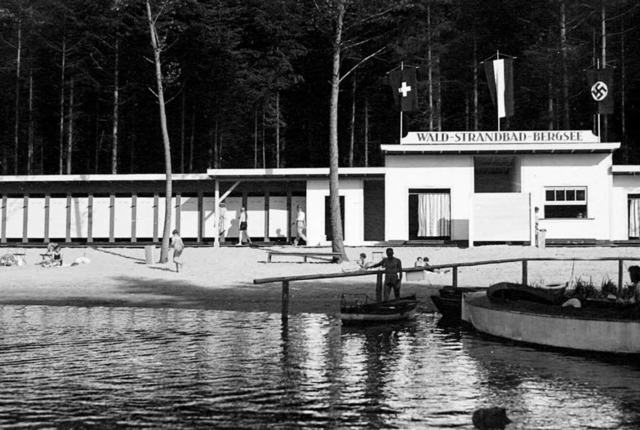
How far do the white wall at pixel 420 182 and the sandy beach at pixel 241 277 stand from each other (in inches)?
61.7

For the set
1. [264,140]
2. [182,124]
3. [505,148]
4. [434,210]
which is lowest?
[434,210]

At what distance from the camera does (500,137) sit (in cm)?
3319

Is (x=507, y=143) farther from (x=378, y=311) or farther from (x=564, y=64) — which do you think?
(x=378, y=311)

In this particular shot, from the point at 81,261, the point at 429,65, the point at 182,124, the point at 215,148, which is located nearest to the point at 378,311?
the point at 81,261

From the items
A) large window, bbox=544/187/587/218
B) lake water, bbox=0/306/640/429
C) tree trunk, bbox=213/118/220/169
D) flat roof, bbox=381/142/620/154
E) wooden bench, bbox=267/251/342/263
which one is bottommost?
lake water, bbox=0/306/640/429

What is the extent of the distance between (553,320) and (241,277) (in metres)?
13.9

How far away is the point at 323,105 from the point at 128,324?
36.7m

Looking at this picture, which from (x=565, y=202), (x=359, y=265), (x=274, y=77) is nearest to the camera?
(x=359, y=265)

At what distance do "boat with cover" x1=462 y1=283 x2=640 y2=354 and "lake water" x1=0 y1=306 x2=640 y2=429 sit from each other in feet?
1.51

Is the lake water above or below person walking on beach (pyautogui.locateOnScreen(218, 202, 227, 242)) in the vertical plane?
below

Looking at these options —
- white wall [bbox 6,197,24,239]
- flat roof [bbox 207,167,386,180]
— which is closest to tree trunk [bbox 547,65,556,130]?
flat roof [bbox 207,167,386,180]

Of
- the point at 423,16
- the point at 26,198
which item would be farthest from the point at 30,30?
the point at 423,16

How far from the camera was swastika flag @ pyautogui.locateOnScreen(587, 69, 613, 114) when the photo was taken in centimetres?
3416

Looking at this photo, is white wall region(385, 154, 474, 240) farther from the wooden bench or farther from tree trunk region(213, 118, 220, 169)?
tree trunk region(213, 118, 220, 169)
